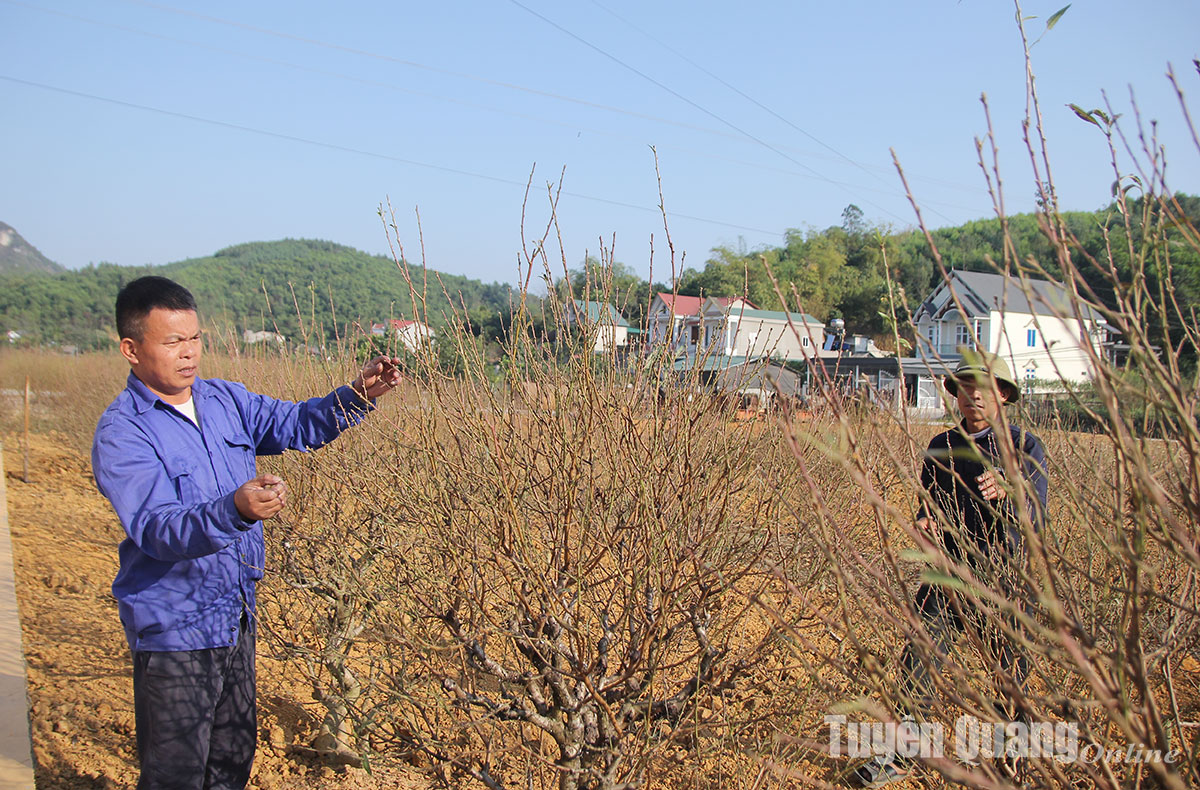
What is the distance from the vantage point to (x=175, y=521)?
69.2 inches

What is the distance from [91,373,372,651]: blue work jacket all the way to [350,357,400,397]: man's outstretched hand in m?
0.41

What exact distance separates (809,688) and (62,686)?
159 inches

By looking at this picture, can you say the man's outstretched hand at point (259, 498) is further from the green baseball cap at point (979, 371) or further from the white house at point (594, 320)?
the green baseball cap at point (979, 371)

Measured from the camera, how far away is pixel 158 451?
197 centimetres

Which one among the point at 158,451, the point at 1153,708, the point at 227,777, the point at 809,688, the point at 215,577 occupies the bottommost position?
the point at 227,777

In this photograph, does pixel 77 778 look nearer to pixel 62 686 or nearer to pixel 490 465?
pixel 62 686

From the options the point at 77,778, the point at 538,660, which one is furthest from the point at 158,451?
the point at 77,778

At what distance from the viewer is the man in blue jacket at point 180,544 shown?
5.89 feet

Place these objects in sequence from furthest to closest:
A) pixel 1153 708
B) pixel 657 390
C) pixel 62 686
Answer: pixel 62 686
pixel 657 390
pixel 1153 708

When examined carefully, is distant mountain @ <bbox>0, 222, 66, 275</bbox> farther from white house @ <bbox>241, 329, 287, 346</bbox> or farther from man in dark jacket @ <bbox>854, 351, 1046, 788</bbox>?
man in dark jacket @ <bbox>854, 351, 1046, 788</bbox>

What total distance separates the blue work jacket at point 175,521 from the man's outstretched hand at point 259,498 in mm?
35

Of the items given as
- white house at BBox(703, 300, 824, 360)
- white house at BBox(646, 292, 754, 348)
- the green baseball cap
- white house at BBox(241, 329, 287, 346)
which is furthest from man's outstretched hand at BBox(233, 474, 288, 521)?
white house at BBox(241, 329, 287, 346)

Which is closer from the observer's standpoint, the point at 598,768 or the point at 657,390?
the point at 598,768

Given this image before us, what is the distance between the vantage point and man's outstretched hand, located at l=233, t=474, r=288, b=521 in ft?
5.57
